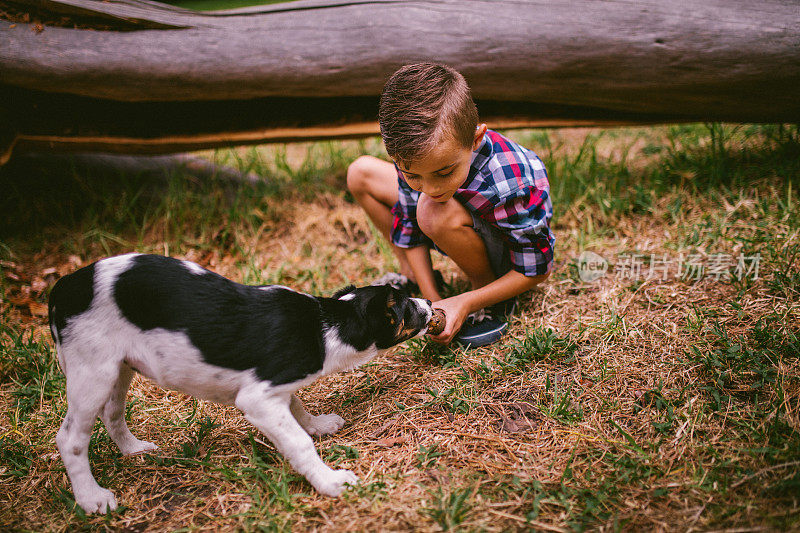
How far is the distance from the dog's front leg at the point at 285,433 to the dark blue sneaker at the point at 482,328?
1.02m

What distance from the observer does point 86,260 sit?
12.2 feet

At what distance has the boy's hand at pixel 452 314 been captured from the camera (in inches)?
94.2

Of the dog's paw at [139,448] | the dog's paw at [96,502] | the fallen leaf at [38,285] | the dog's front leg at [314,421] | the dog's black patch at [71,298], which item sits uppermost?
the dog's black patch at [71,298]

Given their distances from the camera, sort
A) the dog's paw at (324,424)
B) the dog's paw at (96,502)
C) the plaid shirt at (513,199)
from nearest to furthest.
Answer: the dog's paw at (96,502) → the dog's paw at (324,424) → the plaid shirt at (513,199)

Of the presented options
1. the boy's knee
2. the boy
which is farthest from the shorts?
the boy's knee

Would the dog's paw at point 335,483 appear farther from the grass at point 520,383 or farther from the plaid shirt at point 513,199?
the plaid shirt at point 513,199

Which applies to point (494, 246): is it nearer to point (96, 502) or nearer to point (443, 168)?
point (443, 168)

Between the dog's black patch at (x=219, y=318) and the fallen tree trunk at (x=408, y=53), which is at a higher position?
the fallen tree trunk at (x=408, y=53)

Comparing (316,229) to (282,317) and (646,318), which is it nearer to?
(282,317)

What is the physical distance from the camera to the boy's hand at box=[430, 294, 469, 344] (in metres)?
2.39

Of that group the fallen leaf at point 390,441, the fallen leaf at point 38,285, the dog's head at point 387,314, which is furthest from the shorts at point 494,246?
the fallen leaf at point 38,285

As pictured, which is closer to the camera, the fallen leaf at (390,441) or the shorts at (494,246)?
the fallen leaf at (390,441)

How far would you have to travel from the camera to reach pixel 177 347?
1.79 metres

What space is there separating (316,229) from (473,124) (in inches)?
78.5
